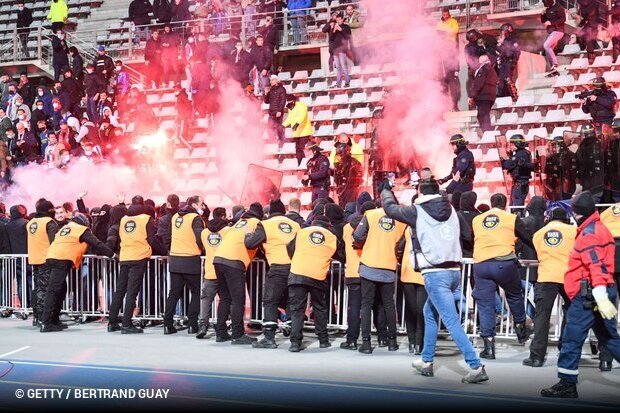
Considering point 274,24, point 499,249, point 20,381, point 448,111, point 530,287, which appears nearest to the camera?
point 20,381

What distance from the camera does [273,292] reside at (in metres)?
11.7

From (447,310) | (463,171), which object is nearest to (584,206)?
(447,310)

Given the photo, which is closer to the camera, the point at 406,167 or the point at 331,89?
the point at 406,167

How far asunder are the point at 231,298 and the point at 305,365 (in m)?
2.08

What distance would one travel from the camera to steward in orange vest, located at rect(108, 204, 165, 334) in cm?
1323

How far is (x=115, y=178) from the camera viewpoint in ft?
68.0

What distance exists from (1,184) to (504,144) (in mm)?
11050

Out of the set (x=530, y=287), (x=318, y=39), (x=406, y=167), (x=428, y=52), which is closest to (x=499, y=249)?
(x=530, y=287)

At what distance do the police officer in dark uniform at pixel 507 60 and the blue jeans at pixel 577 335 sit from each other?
10.4m

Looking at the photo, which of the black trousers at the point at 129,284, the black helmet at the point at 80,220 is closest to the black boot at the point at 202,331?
the black trousers at the point at 129,284

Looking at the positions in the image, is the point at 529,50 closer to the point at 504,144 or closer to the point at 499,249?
the point at 504,144

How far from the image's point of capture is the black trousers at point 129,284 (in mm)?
13211

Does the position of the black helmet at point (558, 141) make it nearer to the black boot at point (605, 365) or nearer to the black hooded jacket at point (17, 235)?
the black boot at point (605, 365)

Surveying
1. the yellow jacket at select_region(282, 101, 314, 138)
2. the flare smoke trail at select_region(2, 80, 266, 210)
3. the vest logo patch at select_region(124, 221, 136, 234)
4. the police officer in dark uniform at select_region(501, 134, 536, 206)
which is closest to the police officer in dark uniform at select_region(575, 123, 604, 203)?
the police officer in dark uniform at select_region(501, 134, 536, 206)
